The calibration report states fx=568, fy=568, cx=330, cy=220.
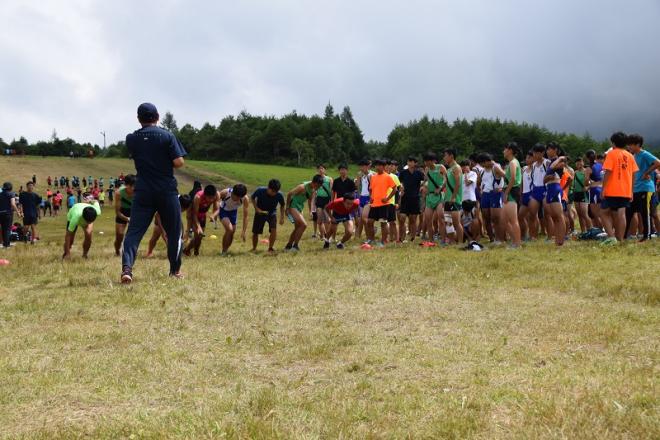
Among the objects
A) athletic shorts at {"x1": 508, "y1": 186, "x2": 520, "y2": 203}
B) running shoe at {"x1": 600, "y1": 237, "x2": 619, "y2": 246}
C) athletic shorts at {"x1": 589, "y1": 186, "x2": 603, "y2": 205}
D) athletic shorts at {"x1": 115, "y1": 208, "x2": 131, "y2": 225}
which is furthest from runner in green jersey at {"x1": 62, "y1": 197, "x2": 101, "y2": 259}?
athletic shorts at {"x1": 589, "y1": 186, "x2": 603, "y2": 205}

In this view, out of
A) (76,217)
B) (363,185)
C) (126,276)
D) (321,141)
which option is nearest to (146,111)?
(126,276)

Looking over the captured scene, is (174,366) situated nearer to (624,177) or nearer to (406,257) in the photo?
(406,257)

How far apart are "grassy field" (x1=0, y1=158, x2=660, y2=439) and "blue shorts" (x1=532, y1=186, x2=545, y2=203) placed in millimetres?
2769

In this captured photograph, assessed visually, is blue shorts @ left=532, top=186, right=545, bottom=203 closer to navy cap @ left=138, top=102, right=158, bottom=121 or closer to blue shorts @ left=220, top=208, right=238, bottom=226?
blue shorts @ left=220, top=208, right=238, bottom=226

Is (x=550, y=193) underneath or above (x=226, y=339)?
above

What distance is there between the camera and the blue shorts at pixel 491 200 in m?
11.7

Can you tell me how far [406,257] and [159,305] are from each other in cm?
510

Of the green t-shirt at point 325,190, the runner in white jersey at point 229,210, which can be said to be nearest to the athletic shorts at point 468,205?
the green t-shirt at point 325,190

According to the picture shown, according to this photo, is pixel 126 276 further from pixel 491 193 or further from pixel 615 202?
pixel 615 202

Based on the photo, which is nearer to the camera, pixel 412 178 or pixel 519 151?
pixel 519 151

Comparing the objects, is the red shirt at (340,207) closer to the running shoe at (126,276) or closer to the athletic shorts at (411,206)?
the athletic shorts at (411,206)

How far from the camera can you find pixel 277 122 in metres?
141

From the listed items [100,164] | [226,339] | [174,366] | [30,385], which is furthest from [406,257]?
[100,164]

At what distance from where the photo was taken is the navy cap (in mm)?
8062
